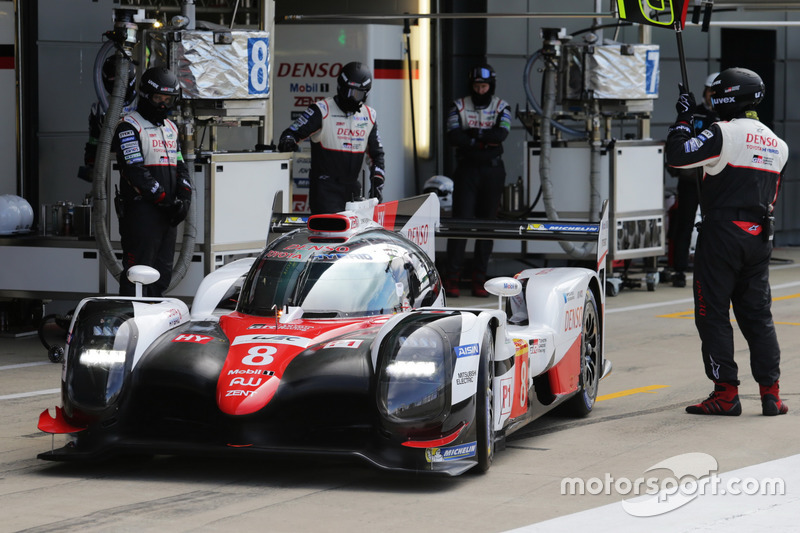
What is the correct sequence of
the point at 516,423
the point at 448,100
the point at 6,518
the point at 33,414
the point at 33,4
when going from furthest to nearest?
the point at 448,100, the point at 33,4, the point at 33,414, the point at 516,423, the point at 6,518

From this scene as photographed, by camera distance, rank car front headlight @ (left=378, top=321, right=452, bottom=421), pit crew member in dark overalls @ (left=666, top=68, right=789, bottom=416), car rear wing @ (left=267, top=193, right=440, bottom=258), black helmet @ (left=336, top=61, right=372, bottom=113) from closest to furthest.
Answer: car front headlight @ (left=378, top=321, right=452, bottom=421) → pit crew member in dark overalls @ (left=666, top=68, right=789, bottom=416) → car rear wing @ (left=267, top=193, right=440, bottom=258) → black helmet @ (left=336, top=61, right=372, bottom=113)

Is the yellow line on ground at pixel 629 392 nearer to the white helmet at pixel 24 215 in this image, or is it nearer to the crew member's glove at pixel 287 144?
the crew member's glove at pixel 287 144

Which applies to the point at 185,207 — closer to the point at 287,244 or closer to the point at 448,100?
the point at 287,244

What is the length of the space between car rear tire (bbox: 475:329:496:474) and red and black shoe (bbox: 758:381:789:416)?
7.41ft

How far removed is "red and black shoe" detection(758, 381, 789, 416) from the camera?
26.1 feet

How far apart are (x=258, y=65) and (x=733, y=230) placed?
4.56 metres

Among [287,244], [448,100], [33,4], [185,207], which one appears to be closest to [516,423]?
[287,244]

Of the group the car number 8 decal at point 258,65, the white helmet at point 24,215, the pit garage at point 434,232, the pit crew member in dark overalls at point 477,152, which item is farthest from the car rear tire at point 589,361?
the pit crew member in dark overalls at point 477,152

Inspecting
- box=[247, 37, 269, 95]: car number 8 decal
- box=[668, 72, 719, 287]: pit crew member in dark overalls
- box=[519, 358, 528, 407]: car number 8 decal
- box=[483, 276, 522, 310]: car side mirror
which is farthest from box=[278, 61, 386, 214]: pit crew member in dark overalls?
box=[483, 276, 522, 310]: car side mirror

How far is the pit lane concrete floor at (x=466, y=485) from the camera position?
5410mm

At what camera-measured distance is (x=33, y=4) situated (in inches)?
476

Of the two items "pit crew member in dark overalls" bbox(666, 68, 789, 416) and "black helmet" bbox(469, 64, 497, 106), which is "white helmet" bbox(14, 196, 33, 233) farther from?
"pit crew member in dark overalls" bbox(666, 68, 789, 416)

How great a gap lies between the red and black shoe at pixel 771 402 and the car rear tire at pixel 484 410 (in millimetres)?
2259

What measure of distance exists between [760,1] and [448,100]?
4.53 m
